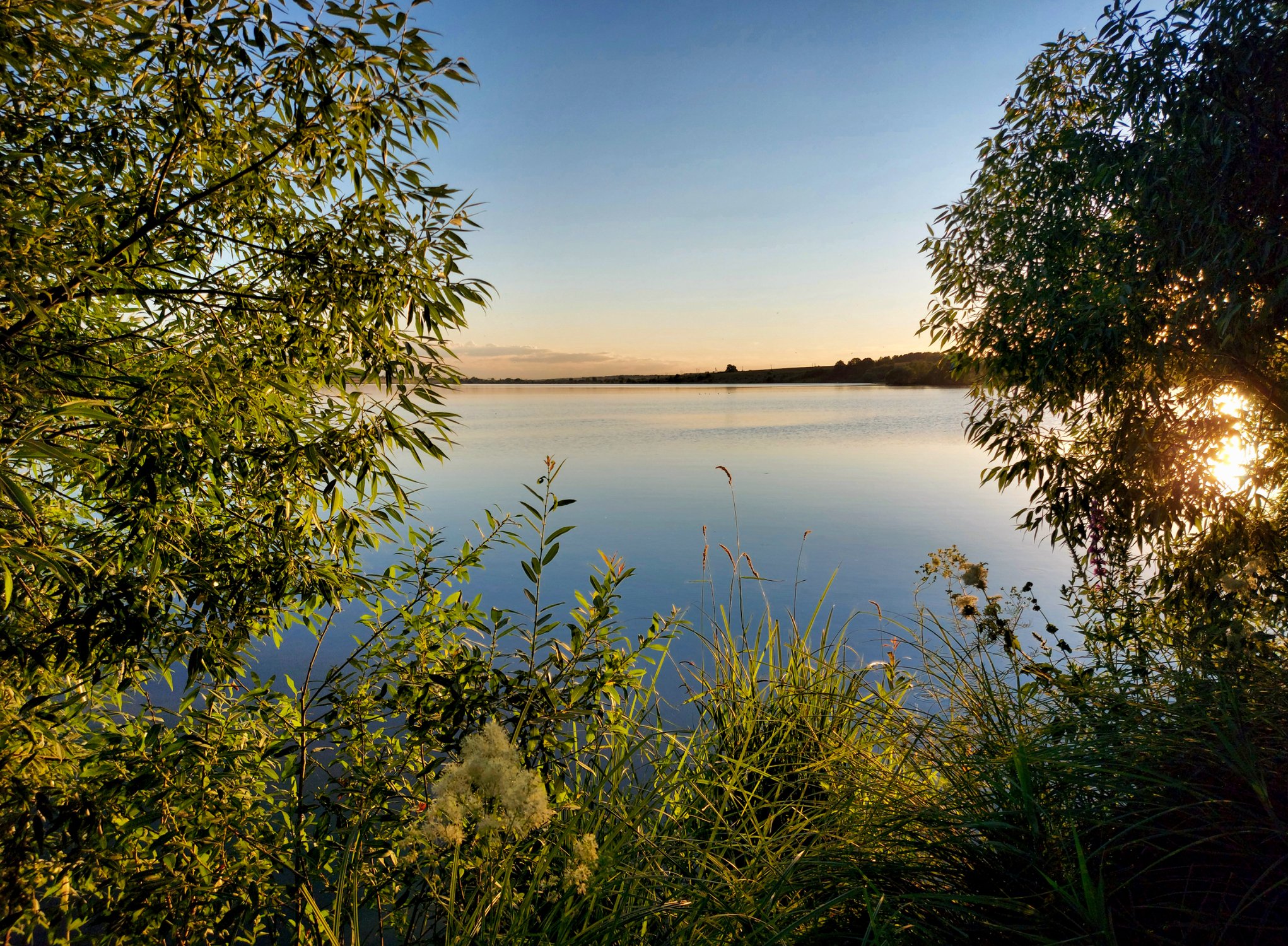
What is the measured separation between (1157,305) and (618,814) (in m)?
4.38

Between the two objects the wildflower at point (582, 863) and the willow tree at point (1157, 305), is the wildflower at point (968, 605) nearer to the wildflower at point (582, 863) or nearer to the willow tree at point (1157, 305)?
the willow tree at point (1157, 305)

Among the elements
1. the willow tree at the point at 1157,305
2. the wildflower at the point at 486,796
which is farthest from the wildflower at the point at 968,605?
the wildflower at the point at 486,796

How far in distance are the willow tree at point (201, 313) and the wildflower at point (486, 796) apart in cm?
122

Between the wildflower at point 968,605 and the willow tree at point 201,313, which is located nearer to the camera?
the willow tree at point 201,313

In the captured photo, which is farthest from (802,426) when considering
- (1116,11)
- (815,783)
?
(815,783)

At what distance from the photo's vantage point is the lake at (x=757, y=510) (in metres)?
6.90

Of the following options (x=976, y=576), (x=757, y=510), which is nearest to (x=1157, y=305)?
(x=976, y=576)

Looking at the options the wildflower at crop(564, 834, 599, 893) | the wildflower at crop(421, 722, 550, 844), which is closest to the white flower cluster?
the wildflower at crop(564, 834, 599, 893)

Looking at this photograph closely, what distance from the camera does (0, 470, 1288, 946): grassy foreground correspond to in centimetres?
153

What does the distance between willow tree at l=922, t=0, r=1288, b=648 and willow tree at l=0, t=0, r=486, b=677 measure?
381 cm

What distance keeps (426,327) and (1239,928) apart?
307 centimetres

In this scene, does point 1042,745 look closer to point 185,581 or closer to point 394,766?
point 394,766

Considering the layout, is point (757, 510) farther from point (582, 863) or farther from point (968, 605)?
point (582, 863)

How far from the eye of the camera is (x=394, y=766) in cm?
239
